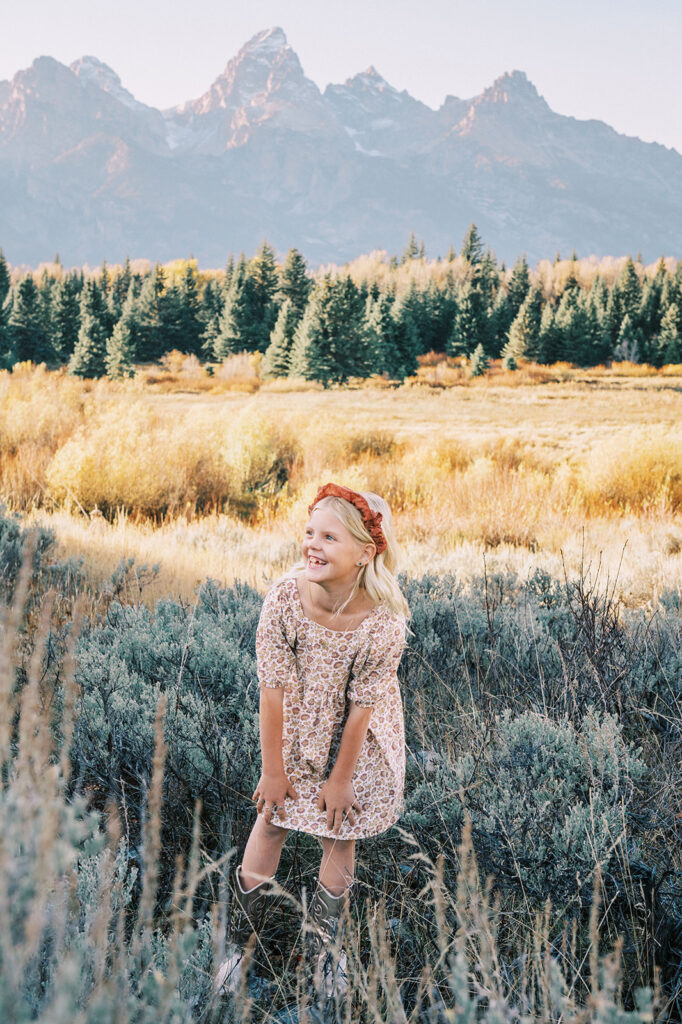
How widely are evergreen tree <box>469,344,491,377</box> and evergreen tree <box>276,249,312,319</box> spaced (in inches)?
764

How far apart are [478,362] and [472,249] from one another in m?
37.1

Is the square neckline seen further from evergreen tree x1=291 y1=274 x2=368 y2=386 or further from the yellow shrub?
evergreen tree x1=291 y1=274 x2=368 y2=386

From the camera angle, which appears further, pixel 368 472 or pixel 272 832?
pixel 368 472

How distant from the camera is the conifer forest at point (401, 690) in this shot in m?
1.11

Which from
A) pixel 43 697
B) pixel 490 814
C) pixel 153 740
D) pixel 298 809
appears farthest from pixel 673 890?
pixel 43 697

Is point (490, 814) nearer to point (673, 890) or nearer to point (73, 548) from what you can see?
point (673, 890)

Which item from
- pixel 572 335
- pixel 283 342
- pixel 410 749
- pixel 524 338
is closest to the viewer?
pixel 410 749

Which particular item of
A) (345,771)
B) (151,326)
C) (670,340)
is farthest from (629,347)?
(151,326)

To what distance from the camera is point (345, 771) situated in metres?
1.83

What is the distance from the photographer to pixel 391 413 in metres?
12.0

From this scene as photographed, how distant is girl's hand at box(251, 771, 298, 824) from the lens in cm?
188

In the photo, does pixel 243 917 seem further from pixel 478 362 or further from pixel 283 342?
pixel 283 342

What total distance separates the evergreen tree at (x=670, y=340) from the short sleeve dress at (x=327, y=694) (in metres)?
12.8

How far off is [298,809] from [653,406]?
33.5 ft
